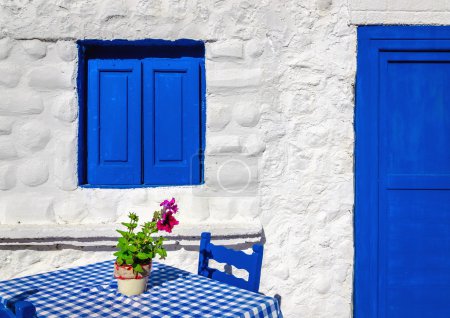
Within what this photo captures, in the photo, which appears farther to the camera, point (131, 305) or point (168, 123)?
point (168, 123)

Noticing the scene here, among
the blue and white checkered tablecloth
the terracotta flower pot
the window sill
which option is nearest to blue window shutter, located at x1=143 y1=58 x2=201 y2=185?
the window sill

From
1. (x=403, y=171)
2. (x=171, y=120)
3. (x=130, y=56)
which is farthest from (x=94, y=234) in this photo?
(x=403, y=171)

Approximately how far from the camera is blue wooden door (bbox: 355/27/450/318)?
2828mm

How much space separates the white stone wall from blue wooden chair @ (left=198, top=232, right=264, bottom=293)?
0.40 meters

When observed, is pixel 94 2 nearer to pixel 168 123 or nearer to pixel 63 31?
pixel 63 31

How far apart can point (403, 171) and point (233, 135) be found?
1125mm

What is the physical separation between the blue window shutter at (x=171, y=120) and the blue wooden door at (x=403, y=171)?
42.3 inches

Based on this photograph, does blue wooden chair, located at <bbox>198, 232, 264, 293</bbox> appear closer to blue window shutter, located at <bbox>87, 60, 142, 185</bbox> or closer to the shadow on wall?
the shadow on wall

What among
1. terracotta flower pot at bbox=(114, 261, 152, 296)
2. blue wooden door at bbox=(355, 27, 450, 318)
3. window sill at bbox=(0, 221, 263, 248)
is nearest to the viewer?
terracotta flower pot at bbox=(114, 261, 152, 296)


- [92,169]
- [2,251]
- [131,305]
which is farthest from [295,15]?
[2,251]

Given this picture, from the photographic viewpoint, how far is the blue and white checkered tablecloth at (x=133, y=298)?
173 centimetres

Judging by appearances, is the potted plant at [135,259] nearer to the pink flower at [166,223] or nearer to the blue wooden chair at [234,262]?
the pink flower at [166,223]

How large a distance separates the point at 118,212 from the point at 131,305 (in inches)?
42.4

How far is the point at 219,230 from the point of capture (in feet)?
9.04
